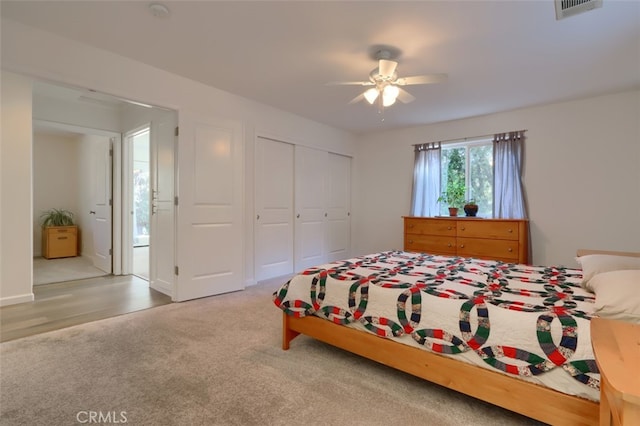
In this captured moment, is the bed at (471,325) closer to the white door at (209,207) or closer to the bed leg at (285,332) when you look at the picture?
the bed leg at (285,332)

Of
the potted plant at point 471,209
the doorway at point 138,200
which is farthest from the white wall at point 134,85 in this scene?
the potted plant at point 471,209

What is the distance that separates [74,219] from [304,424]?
6.87 m

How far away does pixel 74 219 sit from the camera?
20.6ft

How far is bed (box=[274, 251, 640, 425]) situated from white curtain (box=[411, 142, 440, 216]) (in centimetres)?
257

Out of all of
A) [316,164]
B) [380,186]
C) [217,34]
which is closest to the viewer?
[217,34]

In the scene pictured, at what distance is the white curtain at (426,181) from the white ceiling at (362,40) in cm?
138

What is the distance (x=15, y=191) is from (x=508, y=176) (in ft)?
19.5

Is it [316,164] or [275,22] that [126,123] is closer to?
[316,164]

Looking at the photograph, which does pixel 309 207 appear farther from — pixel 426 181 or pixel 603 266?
pixel 603 266

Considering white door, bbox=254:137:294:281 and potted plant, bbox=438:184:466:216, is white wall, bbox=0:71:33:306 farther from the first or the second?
potted plant, bbox=438:184:466:216

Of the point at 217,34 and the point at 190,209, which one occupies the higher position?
the point at 217,34

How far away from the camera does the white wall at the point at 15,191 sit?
10.4 feet

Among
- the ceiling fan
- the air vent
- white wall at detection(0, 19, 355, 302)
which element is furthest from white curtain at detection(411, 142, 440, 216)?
the air vent

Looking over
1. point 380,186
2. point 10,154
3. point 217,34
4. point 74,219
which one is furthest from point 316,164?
point 74,219
